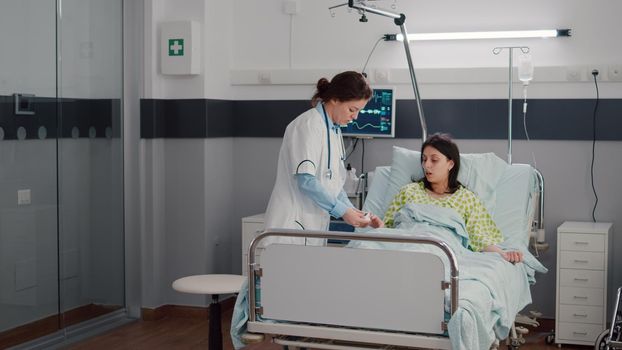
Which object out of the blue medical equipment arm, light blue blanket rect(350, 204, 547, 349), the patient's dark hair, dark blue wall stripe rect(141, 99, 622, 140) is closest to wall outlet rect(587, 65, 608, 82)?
dark blue wall stripe rect(141, 99, 622, 140)

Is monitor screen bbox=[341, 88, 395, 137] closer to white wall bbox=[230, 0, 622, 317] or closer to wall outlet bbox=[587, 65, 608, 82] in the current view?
white wall bbox=[230, 0, 622, 317]

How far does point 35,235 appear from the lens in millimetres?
5020

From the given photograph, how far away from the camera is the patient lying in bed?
4.38 m

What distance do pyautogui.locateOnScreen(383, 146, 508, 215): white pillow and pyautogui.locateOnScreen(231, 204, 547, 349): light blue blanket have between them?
359mm

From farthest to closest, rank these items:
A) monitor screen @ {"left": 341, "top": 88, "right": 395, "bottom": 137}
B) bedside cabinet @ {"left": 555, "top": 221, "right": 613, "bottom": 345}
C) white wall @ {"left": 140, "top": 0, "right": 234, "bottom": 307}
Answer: white wall @ {"left": 140, "top": 0, "right": 234, "bottom": 307}
monitor screen @ {"left": 341, "top": 88, "right": 395, "bottom": 137}
bedside cabinet @ {"left": 555, "top": 221, "right": 613, "bottom": 345}

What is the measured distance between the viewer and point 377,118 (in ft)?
18.3

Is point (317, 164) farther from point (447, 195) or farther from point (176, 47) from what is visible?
point (176, 47)

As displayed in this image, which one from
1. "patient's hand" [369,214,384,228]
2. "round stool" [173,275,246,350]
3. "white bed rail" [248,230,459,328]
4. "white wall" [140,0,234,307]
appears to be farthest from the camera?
"white wall" [140,0,234,307]

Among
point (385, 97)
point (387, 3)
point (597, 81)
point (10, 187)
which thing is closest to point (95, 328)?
point (10, 187)

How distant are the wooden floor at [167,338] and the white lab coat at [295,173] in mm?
1431

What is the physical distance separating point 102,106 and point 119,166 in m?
0.44

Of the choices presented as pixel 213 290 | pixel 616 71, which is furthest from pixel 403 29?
pixel 213 290

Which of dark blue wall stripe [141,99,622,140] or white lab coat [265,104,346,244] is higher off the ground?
dark blue wall stripe [141,99,622,140]

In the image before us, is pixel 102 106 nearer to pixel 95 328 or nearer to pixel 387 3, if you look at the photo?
pixel 95 328
